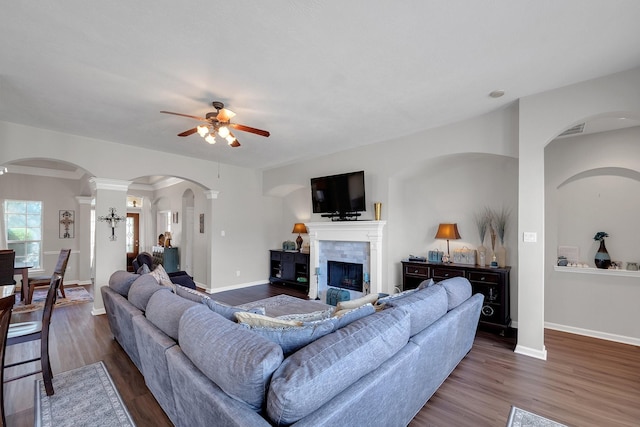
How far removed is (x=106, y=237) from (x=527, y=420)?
19.2 ft

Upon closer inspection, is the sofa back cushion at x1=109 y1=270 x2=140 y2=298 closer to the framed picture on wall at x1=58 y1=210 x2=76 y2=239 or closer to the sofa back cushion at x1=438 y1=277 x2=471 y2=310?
the sofa back cushion at x1=438 y1=277 x2=471 y2=310

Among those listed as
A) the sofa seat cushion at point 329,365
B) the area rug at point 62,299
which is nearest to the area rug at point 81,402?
the sofa seat cushion at point 329,365

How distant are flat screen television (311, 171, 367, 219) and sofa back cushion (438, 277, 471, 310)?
2253 mm

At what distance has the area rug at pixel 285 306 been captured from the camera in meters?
4.38

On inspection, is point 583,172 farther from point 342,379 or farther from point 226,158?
point 226,158

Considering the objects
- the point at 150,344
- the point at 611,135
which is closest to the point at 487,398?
the point at 150,344

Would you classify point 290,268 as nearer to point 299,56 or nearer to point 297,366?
point 299,56

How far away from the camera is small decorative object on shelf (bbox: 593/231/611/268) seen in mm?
3535

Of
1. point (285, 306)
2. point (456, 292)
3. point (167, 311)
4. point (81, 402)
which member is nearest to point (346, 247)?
point (285, 306)

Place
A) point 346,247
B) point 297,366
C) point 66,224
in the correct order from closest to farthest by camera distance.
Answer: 1. point 297,366
2. point 346,247
3. point 66,224

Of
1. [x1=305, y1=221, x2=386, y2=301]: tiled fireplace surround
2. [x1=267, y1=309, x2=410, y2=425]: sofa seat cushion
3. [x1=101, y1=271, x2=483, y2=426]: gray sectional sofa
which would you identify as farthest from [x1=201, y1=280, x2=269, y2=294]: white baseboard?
[x1=267, y1=309, x2=410, y2=425]: sofa seat cushion

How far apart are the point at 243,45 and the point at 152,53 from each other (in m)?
0.78

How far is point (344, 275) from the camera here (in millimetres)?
5387

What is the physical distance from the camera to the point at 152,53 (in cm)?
232
